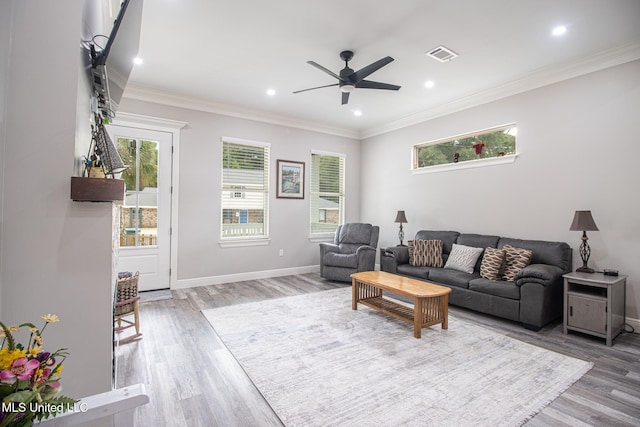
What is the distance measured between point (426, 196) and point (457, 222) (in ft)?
2.34

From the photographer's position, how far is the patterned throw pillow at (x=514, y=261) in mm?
3523

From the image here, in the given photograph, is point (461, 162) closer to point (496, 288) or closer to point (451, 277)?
point (451, 277)

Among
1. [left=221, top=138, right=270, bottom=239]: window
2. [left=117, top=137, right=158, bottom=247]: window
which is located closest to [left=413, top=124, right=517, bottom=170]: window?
[left=221, top=138, right=270, bottom=239]: window

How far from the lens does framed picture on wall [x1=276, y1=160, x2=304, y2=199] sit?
5543 mm

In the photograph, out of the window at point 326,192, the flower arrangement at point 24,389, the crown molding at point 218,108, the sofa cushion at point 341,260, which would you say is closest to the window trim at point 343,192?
the window at point 326,192

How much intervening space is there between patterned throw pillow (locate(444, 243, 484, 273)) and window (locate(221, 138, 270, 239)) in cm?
311

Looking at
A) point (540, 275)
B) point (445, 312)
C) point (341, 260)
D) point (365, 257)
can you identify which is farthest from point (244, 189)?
point (540, 275)

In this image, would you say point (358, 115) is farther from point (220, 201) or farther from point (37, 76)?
point (37, 76)

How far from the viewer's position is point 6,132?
1146 millimetres

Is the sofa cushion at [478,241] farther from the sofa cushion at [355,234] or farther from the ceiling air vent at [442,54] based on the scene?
the ceiling air vent at [442,54]

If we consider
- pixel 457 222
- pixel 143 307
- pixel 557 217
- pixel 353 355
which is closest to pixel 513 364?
pixel 353 355

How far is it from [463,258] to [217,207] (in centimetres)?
382

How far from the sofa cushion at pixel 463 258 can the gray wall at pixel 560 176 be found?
53 cm

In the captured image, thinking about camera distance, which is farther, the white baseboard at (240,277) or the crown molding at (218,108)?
the white baseboard at (240,277)
